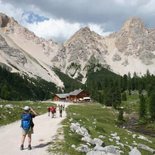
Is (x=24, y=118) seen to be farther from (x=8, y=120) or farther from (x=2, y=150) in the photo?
(x=8, y=120)

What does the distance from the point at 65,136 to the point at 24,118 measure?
7397 mm

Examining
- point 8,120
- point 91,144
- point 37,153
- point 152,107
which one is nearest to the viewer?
point 37,153

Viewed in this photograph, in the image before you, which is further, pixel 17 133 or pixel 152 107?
pixel 152 107

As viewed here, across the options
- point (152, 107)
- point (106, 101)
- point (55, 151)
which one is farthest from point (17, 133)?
point (106, 101)

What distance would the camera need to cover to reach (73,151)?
1148 inches

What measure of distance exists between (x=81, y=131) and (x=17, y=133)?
7229mm

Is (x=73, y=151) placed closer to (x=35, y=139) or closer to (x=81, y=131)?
(x=35, y=139)

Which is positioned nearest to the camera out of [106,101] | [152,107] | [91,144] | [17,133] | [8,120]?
[91,144]

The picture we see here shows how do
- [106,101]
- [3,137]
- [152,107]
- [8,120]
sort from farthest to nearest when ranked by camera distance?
[106,101]
[152,107]
[8,120]
[3,137]

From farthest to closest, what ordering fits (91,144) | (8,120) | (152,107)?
(152,107)
(8,120)
(91,144)

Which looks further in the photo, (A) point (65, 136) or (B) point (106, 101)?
(B) point (106, 101)

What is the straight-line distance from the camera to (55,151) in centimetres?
2878

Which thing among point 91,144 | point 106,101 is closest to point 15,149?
point 91,144

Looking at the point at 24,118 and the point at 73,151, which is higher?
the point at 24,118
